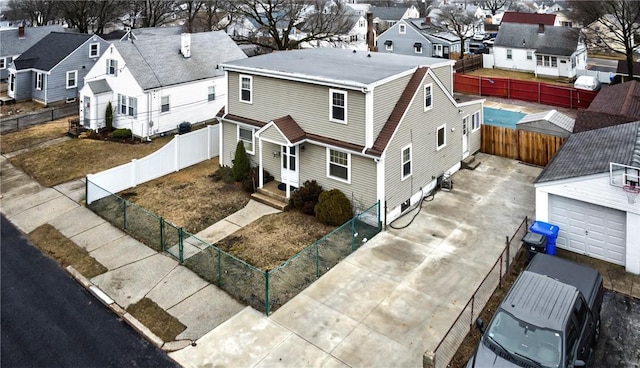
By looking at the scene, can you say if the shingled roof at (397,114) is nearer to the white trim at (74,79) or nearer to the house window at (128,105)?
the house window at (128,105)

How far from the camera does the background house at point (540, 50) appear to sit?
49.2m

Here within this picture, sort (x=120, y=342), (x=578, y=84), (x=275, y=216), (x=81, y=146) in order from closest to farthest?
(x=120, y=342) → (x=275, y=216) → (x=81, y=146) → (x=578, y=84)

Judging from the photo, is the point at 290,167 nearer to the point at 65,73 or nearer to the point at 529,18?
the point at 65,73

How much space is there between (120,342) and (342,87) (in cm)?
1223

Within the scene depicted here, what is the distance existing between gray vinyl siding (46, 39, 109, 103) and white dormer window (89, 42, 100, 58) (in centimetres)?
27

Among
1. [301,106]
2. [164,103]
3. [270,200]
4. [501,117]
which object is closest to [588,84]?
[501,117]

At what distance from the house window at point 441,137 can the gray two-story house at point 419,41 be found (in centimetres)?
4222

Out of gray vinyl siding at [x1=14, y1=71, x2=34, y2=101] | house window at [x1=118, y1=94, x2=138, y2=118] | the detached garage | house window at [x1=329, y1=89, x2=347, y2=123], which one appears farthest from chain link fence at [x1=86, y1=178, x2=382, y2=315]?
gray vinyl siding at [x1=14, y1=71, x2=34, y2=101]

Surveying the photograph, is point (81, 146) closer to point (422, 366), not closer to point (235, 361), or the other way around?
point (235, 361)

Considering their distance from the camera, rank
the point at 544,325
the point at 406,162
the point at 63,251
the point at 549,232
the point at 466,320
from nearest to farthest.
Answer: the point at 544,325 < the point at 466,320 < the point at 549,232 < the point at 63,251 < the point at 406,162

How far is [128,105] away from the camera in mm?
31484

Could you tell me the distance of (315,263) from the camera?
16016mm

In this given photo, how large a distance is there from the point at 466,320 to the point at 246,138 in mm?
14657

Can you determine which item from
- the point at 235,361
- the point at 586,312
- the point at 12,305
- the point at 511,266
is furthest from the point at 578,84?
the point at 12,305
